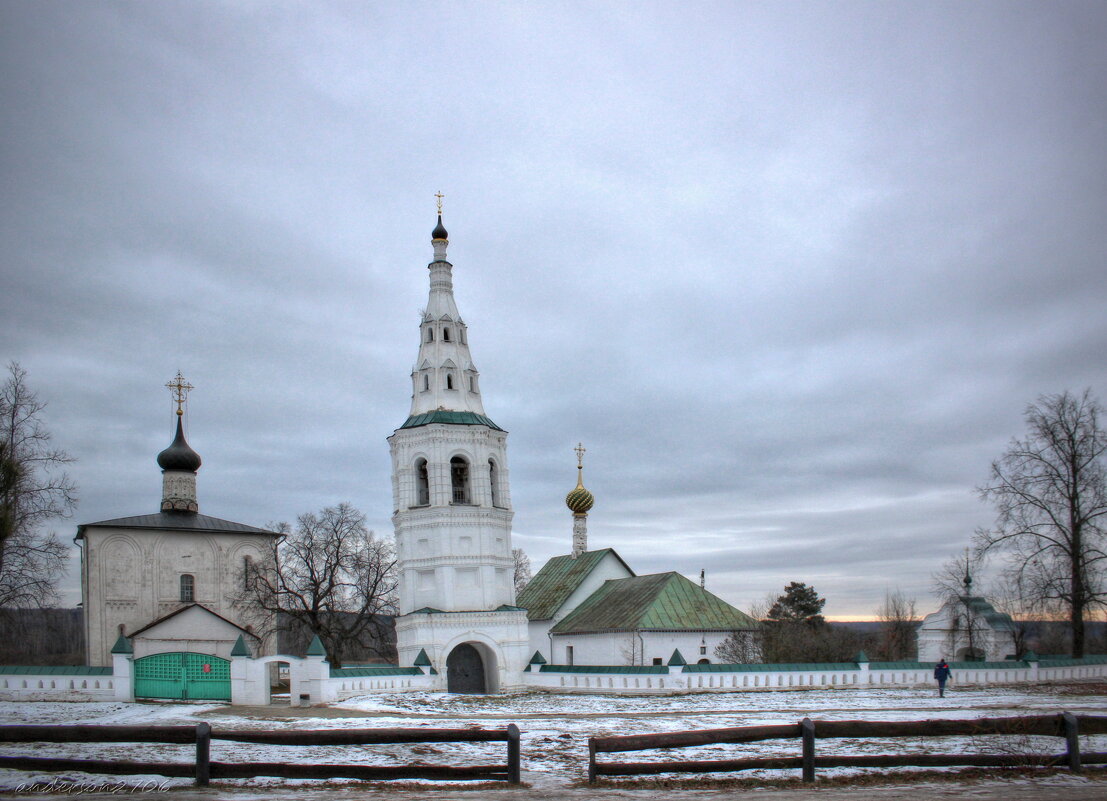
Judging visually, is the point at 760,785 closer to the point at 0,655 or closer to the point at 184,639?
the point at 184,639

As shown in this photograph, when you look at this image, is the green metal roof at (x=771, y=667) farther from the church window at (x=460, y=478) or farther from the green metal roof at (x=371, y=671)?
the church window at (x=460, y=478)

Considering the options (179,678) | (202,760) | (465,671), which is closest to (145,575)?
(179,678)

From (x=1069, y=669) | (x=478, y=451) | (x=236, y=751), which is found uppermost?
(x=478, y=451)

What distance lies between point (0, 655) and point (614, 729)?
39839 millimetres

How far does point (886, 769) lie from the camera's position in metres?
14.2

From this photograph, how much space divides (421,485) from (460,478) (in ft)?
5.40

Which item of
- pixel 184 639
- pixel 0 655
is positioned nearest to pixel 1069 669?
pixel 184 639

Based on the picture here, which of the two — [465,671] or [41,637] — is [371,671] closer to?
[465,671]

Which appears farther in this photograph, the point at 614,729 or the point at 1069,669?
the point at 1069,669

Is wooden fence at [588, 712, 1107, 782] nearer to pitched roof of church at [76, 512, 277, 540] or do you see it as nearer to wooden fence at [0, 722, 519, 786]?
wooden fence at [0, 722, 519, 786]

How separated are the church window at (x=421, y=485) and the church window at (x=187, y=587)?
1132cm

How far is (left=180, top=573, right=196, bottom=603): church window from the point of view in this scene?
142 feet

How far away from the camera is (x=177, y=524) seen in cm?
4375

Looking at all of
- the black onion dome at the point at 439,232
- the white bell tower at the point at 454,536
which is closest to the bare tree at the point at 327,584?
the white bell tower at the point at 454,536
